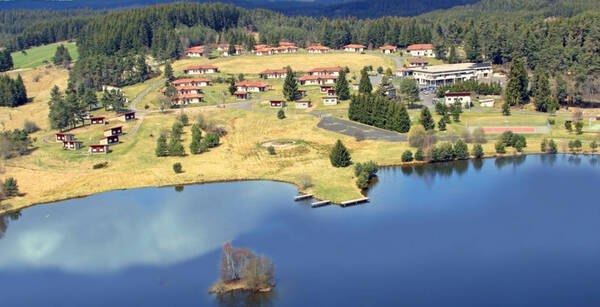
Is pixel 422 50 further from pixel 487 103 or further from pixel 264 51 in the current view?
pixel 487 103

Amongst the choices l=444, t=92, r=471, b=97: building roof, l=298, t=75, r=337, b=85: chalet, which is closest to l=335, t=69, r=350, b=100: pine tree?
l=298, t=75, r=337, b=85: chalet

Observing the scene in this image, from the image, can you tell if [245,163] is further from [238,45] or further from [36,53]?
[36,53]

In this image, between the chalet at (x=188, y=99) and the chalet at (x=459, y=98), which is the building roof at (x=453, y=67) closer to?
the chalet at (x=459, y=98)

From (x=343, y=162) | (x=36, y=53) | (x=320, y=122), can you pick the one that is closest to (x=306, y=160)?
(x=343, y=162)

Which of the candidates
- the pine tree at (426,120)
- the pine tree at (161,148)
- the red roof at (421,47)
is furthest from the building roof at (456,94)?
the red roof at (421,47)

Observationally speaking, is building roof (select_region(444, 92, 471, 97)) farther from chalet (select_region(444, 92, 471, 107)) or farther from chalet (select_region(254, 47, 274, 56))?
chalet (select_region(254, 47, 274, 56))
